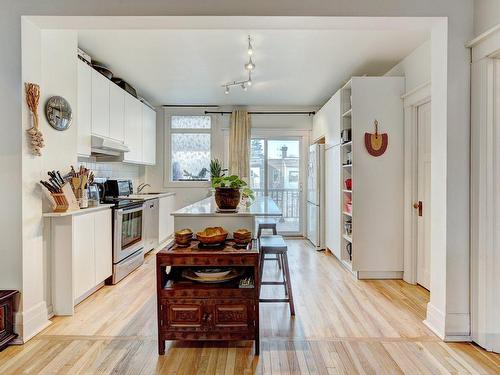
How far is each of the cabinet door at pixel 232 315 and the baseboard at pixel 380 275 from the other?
2114 millimetres

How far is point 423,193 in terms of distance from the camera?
351 centimetres

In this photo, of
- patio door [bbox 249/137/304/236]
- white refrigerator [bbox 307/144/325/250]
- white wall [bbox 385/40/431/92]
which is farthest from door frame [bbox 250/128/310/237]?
white wall [bbox 385/40/431/92]

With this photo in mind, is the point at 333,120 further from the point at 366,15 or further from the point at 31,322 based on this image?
the point at 31,322

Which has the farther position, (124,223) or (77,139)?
(124,223)

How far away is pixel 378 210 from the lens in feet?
12.4

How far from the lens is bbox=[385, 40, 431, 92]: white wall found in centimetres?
333

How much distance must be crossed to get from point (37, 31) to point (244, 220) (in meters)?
2.10

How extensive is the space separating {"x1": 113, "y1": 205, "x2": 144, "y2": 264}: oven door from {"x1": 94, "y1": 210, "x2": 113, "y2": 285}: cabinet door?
3.8 inches

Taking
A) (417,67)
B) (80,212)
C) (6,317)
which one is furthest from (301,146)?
(6,317)

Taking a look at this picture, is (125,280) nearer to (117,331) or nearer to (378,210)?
(117,331)

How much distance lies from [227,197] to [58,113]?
164cm

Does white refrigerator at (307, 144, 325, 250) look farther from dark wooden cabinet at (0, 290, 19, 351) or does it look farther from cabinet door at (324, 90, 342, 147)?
dark wooden cabinet at (0, 290, 19, 351)

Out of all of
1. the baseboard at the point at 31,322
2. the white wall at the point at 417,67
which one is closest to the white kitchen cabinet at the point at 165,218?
the baseboard at the point at 31,322

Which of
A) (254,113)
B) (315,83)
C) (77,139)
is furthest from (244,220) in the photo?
(254,113)
